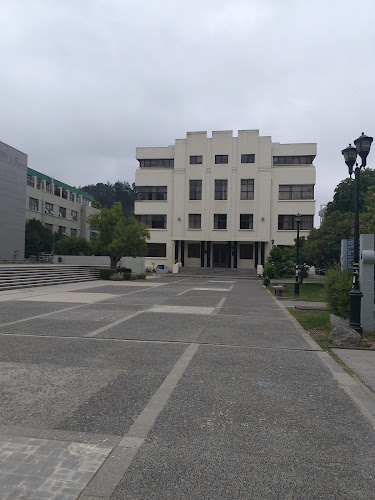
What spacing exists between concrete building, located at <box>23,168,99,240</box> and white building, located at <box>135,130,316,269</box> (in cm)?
1851

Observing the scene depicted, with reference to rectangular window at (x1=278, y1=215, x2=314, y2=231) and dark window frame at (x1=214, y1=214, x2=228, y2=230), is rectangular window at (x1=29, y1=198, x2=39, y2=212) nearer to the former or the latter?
dark window frame at (x1=214, y1=214, x2=228, y2=230)

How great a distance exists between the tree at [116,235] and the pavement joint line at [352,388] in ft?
90.8

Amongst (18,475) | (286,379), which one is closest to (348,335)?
(286,379)

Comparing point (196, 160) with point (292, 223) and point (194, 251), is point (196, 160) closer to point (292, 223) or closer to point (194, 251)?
point (194, 251)

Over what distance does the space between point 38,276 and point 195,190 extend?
28.6 m

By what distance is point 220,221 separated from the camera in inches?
2003

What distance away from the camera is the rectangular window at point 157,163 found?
2097 inches

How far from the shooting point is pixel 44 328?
10180mm

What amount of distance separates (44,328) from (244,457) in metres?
7.71

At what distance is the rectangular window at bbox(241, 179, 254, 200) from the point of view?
1975 inches

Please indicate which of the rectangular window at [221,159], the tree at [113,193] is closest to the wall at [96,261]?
the rectangular window at [221,159]

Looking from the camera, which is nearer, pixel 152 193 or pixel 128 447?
pixel 128 447

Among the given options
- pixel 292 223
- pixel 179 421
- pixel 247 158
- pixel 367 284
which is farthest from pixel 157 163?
pixel 179 421

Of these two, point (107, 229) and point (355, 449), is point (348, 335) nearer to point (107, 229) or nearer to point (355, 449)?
point (355, 449)
